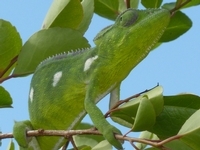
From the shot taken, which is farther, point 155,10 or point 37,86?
point 37,86

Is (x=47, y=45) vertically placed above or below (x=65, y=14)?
below

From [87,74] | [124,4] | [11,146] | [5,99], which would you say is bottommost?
[11,146]

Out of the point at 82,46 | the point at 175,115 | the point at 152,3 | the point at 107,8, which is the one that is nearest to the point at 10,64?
the point at 82,46

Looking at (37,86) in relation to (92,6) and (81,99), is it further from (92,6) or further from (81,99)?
(92,6)

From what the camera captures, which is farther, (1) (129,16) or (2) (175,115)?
(1) (129,16)

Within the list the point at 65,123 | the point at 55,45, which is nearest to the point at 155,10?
the point at 55,45

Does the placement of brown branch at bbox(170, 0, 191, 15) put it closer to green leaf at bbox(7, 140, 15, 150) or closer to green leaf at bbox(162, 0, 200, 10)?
green leaf at bbox(162, 0, 200, 10)

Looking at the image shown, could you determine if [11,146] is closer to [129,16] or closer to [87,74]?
[87,74]

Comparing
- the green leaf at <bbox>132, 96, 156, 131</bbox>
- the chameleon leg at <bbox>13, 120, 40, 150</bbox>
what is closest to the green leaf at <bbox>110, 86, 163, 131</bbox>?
the green leaf at <bbox>132, 96, 156, 131</bbox>
